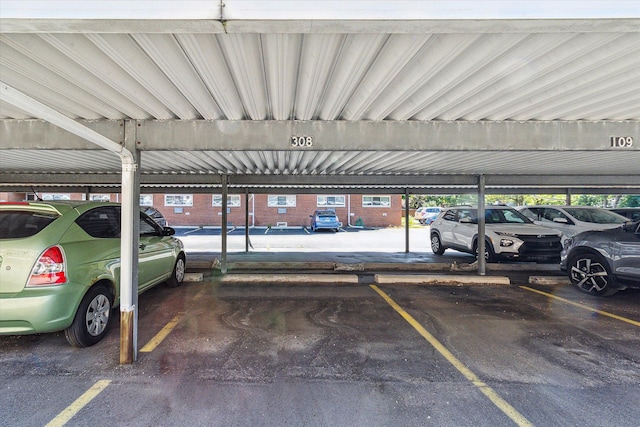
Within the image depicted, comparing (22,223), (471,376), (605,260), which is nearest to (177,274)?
(22,223)

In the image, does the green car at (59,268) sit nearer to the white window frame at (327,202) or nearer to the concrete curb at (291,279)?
the concrete curb at (291,279)

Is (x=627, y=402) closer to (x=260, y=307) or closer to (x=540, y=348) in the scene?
(x=540, y=348)

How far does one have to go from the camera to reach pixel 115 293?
402 cm

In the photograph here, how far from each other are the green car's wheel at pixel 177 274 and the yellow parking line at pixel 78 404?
3.45 m

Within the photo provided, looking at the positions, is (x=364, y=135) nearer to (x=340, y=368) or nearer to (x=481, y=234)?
A: (x=340, y=368)

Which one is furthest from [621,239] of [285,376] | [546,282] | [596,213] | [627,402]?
[285,376]

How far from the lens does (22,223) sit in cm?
338

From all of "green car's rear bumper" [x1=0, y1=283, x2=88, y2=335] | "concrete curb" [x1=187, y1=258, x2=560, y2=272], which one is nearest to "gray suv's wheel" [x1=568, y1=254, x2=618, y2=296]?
"concrete curb" [x1=187, y1=258, x2=560, y2=272]

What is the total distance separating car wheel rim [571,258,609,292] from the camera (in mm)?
5805

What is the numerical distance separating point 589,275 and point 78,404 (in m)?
8.00

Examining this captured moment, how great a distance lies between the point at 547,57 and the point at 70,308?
499 cm

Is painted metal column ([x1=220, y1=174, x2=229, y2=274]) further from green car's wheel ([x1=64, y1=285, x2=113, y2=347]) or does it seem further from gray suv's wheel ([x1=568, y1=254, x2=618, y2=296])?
gray suv's wheel ([x1=568, y1=254, x2=618, y2=296])

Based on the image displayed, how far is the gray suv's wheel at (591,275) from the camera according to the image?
5.74 metres

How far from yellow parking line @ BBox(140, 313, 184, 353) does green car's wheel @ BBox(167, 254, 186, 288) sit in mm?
1751
